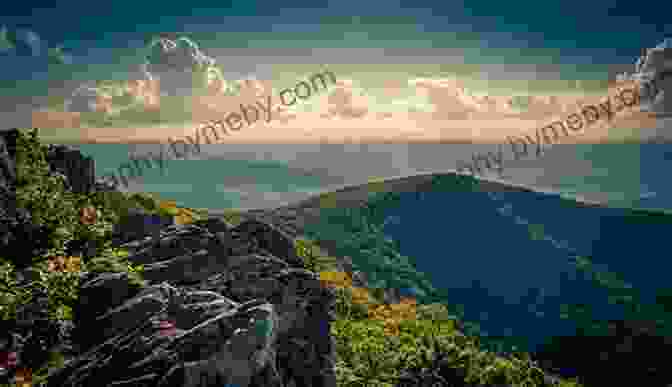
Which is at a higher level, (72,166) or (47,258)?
(72,166)

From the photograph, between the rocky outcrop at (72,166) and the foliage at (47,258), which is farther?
the rocky outcrop at (72,166)

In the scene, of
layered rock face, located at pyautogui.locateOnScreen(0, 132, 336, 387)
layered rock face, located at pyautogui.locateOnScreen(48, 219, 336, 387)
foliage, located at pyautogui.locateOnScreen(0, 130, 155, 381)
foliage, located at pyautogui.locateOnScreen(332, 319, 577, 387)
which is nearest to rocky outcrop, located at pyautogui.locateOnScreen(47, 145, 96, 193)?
foliage, located at pyautogui.locateOnScreen(0, 130, 155, 381)

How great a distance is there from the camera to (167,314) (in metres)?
29.3

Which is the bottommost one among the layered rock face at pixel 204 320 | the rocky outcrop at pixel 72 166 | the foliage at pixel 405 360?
the foliage at pixel 405 360

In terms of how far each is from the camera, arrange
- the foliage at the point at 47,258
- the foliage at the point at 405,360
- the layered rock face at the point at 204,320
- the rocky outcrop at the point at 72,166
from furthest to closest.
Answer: the rocky outcrop at the point at 72,166
the foliage at the point at 405,360
the foliage at the point at 47,258
the layered rock face at the point at 204,320

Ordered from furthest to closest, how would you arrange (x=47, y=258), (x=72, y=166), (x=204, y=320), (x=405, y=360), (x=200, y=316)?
(x=72, y=166), (x=405, y=360), (x=47, y=258), (x=200, y=316), (x=204, y=320)

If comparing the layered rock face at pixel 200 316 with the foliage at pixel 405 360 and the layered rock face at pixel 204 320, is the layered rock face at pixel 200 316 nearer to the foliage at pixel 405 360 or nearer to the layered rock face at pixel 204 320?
the layered rock face at pixel 204 320

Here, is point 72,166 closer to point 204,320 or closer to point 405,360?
point 204,320

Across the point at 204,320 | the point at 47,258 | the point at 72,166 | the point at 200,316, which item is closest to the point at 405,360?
the point at 47,258

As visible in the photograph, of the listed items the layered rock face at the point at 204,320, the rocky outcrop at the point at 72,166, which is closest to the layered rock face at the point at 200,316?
the layered rock face at the point at 204,320

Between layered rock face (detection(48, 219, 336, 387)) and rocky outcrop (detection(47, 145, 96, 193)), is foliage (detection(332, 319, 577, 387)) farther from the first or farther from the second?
rocky outcrop (detection(47, 145, 96, 193))

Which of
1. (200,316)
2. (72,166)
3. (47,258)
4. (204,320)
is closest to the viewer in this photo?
(204,320)

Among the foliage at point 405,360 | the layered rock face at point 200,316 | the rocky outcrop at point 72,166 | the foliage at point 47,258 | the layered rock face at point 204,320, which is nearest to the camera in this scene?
the layered rock face at point 204,320

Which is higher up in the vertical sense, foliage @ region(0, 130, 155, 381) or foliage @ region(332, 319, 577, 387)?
foliage @ region(0, 130, 155, 381)
